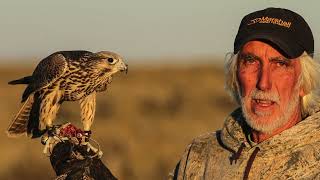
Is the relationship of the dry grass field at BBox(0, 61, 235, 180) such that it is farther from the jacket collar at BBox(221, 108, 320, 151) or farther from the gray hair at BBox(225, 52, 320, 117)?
the gray hair at BBox(225, 52, 320, 117)

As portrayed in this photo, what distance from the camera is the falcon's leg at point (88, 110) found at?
7523mm

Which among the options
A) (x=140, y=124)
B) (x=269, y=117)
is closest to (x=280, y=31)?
(x=269, y=117)

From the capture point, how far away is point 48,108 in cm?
777

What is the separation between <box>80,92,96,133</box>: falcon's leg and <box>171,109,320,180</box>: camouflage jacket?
1931 millimetres

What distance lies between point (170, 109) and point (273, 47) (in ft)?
56.6

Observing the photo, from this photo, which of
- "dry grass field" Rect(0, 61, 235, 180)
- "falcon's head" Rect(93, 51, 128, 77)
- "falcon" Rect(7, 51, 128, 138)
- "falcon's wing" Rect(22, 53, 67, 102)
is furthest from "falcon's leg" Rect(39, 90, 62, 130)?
"dry grass field" Rect(0, 61, 235, 180)

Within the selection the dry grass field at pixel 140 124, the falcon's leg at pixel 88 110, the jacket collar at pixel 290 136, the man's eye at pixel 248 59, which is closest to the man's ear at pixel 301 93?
the jacket collar at pixel 290 136

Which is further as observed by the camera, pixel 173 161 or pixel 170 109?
pixel 170 109

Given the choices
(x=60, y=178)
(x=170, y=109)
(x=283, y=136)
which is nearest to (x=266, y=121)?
(x=283, y=136)

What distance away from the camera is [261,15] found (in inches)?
208

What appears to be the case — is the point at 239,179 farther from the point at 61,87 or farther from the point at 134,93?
the point at 134,93

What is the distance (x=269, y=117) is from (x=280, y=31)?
0.45 m

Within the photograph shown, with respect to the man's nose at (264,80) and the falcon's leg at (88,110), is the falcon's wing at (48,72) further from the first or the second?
the man's nose at (264,80)

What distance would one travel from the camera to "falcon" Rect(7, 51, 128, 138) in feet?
25.5
